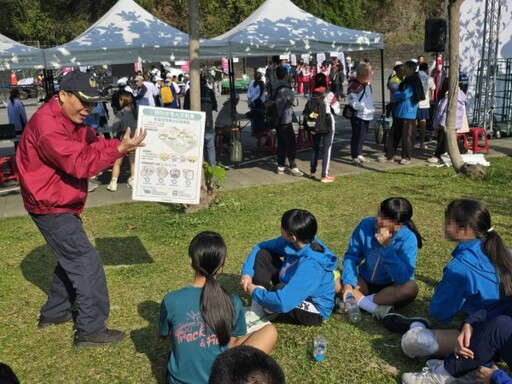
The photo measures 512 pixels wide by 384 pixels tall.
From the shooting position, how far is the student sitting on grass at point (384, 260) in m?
4.08

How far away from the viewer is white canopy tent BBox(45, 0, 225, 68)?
8.54 metres

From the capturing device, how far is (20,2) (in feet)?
126

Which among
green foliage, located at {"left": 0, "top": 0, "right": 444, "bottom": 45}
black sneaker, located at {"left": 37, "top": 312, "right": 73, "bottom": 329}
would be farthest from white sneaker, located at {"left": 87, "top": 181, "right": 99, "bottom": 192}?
green foliage, located at {"left": 0, "top": 0, "right": 444, "bottom": 45}

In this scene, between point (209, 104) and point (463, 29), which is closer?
point (209, 104)

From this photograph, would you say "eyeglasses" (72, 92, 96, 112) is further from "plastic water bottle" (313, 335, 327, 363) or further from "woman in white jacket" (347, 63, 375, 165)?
"woman in white jacket" (347, 63, 375, 165)

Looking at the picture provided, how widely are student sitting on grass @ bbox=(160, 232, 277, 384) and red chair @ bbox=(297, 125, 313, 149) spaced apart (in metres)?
8.56

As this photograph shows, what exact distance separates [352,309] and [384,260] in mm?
450

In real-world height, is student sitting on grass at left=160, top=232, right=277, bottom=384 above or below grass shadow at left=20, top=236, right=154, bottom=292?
above

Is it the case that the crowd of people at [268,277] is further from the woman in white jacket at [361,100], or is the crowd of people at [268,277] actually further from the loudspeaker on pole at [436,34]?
the loudspeaker on pole at [436,34]

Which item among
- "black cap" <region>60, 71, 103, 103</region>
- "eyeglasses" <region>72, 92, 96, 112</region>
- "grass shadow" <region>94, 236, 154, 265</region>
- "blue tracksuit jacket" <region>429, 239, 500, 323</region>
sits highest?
"black cap" <region>60, 71, 103, 103</region>

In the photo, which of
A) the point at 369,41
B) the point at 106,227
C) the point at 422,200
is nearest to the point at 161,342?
the point at 106,227

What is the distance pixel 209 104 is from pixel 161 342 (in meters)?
6.54

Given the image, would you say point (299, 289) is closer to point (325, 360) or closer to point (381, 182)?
point (325, 360)

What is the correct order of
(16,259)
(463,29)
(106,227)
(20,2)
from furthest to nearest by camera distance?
(20,2)
(463,29)
(106,227)
(16,259)
